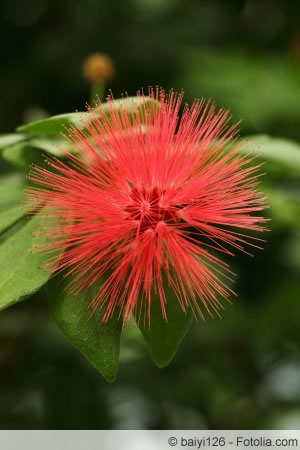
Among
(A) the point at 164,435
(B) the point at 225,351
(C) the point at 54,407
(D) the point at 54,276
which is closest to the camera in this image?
(D) the point at 54,276

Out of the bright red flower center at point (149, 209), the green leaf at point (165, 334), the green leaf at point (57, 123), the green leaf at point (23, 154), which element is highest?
the green leaf at point (57, 123)

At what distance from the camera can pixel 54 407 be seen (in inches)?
142

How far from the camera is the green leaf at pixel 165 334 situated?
5.70 feet

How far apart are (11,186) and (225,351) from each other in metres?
2.48

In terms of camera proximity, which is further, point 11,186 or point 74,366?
point 74,366

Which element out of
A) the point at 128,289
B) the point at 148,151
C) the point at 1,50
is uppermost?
the point at 1,50

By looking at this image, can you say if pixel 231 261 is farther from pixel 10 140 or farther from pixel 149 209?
pixel 149 209

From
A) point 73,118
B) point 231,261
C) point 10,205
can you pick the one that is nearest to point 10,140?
point 10,205

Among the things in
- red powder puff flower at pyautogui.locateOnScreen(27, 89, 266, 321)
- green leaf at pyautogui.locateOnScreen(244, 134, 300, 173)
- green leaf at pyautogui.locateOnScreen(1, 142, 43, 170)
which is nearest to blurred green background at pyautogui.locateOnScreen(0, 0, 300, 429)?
green leaf at pyautogui.locateOnScreen(244, 134, 300, 173)

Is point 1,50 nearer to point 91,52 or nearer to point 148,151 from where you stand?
point 91,52

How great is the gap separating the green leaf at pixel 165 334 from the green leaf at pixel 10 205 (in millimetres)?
462

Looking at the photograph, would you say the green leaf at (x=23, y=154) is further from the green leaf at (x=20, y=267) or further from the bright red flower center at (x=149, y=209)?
the bright red flower center at (x=149, y=209)

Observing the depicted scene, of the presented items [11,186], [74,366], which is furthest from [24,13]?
[11,186]

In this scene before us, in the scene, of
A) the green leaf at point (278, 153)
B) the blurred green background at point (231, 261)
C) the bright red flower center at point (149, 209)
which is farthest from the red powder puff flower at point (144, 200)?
the blurred green background at point (231, 261)
